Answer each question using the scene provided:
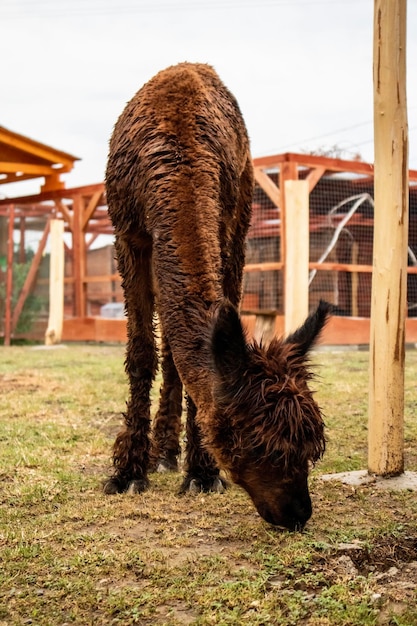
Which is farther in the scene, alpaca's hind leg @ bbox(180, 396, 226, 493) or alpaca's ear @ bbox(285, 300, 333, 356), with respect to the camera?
alpaca's hind leg @ bbox(180, 396, 226, 493)

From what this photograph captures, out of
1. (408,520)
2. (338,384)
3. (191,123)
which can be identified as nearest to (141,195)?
(191,123)

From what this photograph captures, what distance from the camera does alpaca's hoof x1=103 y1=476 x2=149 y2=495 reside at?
165 inches

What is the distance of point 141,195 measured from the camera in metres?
4.08

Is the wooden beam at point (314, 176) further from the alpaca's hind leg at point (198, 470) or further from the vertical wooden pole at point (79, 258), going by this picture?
the alpaca's hind leg at point (198, 470)

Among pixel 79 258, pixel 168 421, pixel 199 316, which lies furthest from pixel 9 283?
pixel 199 316

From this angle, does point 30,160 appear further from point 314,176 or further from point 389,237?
point 389,237

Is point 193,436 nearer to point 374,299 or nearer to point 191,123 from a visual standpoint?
point 374,299

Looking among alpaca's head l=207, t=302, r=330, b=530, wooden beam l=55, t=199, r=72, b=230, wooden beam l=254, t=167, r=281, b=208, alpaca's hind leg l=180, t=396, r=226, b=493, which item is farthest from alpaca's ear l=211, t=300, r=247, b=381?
wooden beam l=55, t=199, r=72, b=230

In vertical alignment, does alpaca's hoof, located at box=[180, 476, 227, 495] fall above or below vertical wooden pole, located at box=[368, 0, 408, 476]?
below

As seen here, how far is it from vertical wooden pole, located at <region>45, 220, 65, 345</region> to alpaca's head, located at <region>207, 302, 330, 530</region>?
1326 cm

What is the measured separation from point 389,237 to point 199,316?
1286 mm

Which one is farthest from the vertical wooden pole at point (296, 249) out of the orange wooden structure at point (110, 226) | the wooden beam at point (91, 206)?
the wooden beam at point (91, 206)

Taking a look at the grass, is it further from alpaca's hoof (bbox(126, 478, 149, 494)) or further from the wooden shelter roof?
the wooden shelter roof

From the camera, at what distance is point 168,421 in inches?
199
